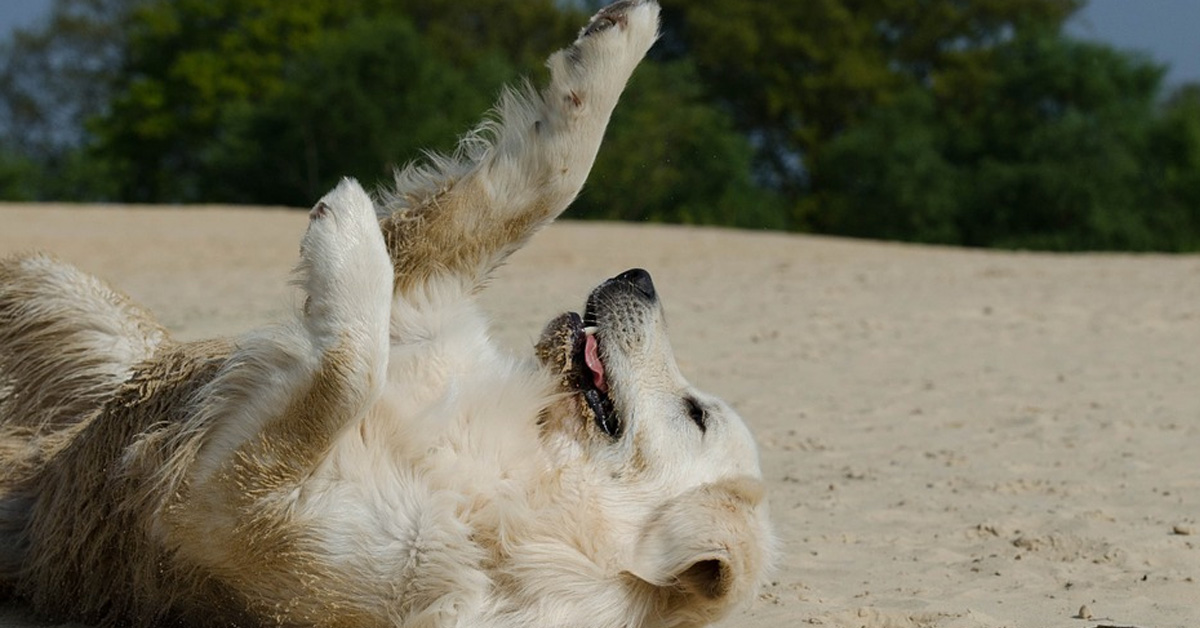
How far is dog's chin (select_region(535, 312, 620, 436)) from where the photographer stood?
427cm

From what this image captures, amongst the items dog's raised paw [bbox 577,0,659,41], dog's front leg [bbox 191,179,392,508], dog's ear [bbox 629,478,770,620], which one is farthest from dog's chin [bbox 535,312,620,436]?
dog's raised paw [bbox 577,0,659,41]

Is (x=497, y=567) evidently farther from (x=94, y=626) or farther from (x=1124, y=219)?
(x=1124, y=219)

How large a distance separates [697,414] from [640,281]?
0.57 meters

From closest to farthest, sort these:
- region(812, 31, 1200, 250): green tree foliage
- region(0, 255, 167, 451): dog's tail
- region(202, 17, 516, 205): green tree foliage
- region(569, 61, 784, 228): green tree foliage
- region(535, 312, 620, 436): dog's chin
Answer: region(535, 312, 620, 436): dog's chin < region(0, 255, 167, 451): dog's tail < region(812, 31, 1200, 250): green tree foliage < region(202, 17, 516, 205): green tree foliage < region(569, 61, 784, 228): green tree foliage

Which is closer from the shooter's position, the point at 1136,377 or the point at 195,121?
the point at 1136,377

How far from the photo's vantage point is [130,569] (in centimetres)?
423

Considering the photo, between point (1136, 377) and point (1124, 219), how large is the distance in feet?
117

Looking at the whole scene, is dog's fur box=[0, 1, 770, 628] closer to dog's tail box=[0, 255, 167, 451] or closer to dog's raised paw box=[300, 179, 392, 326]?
dog's raised paw box=[300, 179, 392, 326]

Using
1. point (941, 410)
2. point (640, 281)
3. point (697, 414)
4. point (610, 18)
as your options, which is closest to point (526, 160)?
point (610, 18)

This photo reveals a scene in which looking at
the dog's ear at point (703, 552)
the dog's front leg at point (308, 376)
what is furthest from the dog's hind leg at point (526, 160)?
the dog's ear at point (703, 552)

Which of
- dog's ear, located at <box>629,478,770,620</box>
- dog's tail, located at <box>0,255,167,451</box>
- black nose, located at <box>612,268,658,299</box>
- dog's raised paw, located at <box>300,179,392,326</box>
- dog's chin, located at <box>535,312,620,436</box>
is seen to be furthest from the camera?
dog's tail, located at <box>0,255,167,451</box>

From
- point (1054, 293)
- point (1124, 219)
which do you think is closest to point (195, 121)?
point (1124, 219)

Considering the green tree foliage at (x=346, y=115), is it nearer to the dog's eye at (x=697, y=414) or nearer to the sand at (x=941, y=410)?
the sand at (x=941, y=410)

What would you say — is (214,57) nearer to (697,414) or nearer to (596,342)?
(596,342)
